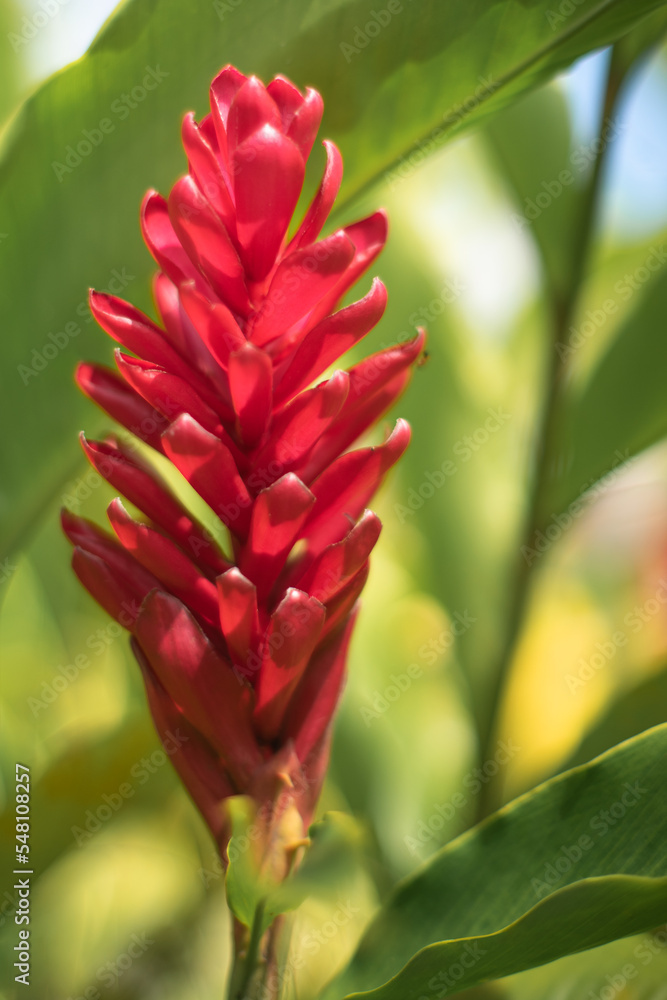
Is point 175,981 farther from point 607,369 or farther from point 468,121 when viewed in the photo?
point 468,121

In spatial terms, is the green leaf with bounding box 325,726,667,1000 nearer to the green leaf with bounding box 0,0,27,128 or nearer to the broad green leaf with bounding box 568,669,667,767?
the broad green leaf with bounding box 568,669,667,767

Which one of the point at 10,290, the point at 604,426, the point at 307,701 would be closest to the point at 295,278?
the point at 307,701

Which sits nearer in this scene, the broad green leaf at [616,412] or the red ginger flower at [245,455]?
the red ginger flower at [245,455]

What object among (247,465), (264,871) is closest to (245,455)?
(247,465)

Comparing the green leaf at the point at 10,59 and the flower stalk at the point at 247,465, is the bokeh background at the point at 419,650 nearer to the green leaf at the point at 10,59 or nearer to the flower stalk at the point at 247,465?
the green leaf at the point at 10,59

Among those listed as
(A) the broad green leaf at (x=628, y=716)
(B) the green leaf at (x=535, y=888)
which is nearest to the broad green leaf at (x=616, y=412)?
(A) the broad green leaf at (x=628, y=716)

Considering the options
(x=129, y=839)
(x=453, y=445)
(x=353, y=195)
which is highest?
(x=353, y=195)
